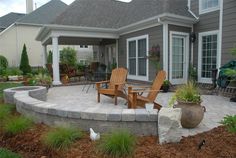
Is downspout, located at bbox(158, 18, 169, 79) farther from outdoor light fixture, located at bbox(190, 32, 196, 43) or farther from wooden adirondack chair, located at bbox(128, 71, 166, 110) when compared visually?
wooden adirondack chair, located at bbox(128, 71, 166, 110)

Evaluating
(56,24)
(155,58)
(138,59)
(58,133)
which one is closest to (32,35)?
(56,24)

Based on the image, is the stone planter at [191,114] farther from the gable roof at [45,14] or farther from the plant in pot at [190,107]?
the gable roof at [45,14]

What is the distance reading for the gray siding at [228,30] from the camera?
22.4ft

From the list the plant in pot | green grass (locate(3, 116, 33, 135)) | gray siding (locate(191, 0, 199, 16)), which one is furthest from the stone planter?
gray siding (locate(191, 0, 199, 16))

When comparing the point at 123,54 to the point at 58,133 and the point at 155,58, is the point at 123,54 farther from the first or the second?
the point at 58,133

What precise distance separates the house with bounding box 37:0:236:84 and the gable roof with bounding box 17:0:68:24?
39.3ft

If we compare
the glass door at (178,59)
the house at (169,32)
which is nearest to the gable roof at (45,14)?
the house at (169,32)

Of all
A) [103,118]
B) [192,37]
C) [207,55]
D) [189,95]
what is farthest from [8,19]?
[189,95]

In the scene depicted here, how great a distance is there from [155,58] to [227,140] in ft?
18.3

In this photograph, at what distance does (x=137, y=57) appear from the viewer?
31.6 ft

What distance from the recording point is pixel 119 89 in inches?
210

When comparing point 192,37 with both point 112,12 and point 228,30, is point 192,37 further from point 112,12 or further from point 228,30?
point 112,12

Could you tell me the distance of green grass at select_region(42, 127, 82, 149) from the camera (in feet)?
9.27

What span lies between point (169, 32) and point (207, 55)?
5.75 ft
